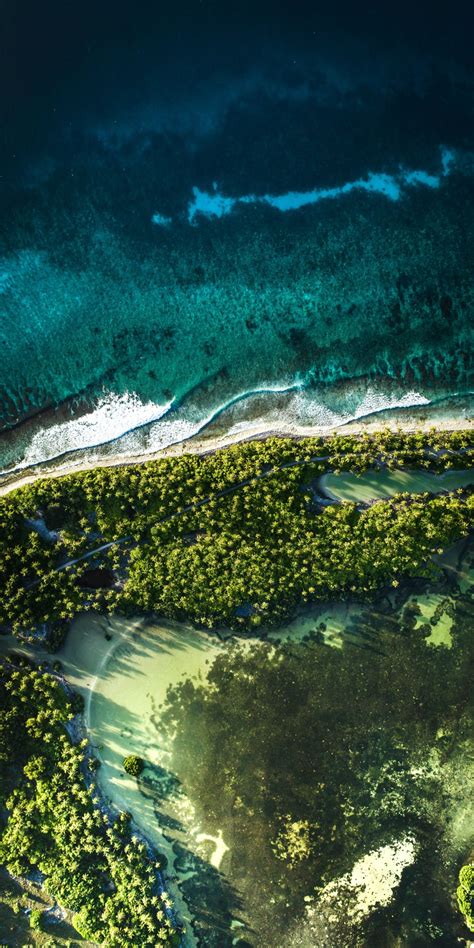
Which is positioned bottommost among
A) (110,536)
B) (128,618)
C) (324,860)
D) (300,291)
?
(324,860)

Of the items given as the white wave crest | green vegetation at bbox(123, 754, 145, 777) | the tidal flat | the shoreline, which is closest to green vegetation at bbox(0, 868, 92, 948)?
the tidal flat

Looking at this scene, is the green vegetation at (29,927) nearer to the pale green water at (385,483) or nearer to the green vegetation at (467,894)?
the green vegetation at (467,894)

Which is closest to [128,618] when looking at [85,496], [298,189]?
[85,496]

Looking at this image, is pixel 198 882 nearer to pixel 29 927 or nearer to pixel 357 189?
pixel 29 927

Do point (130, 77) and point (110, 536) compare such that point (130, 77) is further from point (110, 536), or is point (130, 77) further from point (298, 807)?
point (298, 807)

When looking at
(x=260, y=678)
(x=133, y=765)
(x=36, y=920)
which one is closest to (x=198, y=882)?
(x=133, y=765)

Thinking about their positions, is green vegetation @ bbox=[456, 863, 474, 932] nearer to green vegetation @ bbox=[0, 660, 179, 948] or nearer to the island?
the island
